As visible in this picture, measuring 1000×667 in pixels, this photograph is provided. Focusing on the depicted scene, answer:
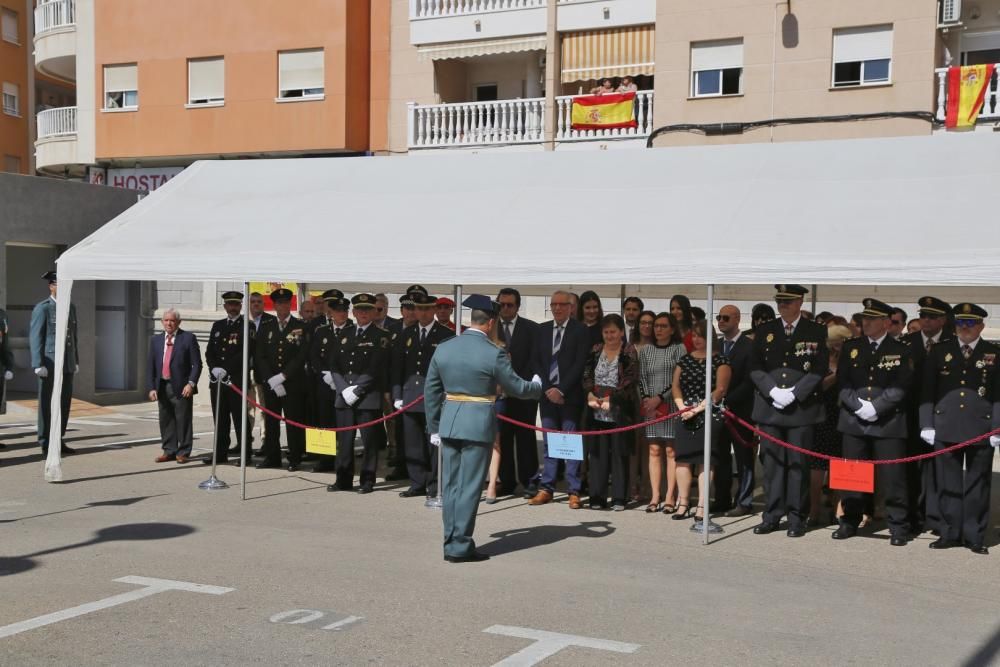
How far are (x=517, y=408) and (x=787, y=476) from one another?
8.88 ft

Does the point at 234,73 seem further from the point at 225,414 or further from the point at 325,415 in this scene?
the point at 325,415

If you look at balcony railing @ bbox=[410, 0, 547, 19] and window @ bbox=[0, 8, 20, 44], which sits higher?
window @ bbox=[0, 8, 20, 44]

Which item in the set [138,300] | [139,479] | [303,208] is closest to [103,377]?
[138,300]

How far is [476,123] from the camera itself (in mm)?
23219

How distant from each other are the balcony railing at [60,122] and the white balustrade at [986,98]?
1866cm

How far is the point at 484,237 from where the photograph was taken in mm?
9539

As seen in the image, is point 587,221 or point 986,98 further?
point 986,98

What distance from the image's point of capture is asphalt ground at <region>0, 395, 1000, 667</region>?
19.1 ft

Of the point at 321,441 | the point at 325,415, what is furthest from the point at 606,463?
the point at 325,415

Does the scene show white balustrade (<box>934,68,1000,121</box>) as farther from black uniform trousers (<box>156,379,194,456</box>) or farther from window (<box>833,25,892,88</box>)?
black uniform trousers (<box>156,379,194,456</box>)

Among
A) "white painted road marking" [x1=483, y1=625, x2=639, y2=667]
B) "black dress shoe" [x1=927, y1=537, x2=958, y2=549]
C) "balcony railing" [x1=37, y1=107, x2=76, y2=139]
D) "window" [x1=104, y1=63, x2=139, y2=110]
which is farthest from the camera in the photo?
"balcony railing" [x1=37, y1=107, x2=76, y2=139]

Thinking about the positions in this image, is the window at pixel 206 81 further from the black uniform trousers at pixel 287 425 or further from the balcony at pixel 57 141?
the black uniform trousers at pixel 287 425

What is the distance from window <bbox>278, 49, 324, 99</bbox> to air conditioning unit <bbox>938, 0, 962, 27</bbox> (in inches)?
466

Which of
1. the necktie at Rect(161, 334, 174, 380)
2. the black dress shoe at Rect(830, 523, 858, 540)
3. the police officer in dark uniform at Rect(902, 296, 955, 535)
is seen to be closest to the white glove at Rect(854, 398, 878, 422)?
the police officer in dark uniform at Rect(902, 296, 955, 535)
